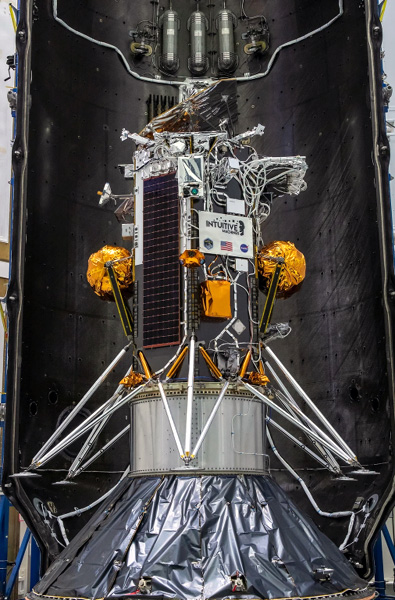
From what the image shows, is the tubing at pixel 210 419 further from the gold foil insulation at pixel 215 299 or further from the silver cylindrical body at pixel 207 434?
the gold foil insulation at pixel 215 299

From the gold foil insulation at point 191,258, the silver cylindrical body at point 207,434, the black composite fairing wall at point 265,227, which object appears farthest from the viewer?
the black composite fairing wall at point 265,227

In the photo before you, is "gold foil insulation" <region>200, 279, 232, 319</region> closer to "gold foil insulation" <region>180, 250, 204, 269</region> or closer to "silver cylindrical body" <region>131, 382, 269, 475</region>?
"gold foil insulation" <region>180, 250, 204, 269</region>

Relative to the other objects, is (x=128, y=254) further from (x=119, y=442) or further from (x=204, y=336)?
(x=119, y=442)

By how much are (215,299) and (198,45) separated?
524 cm

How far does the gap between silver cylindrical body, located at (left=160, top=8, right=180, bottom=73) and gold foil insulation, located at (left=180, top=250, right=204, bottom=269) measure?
4.68m

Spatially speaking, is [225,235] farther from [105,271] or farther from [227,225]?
[105,271]

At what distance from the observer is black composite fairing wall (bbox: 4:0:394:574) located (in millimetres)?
9297

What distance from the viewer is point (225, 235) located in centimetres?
886

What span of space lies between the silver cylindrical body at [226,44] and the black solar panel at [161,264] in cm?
350

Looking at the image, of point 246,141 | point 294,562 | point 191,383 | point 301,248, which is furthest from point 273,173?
point 294,562

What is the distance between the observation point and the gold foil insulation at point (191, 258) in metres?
8.34

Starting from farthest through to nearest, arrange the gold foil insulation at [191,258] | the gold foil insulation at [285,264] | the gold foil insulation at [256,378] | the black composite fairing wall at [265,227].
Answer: the black composite fairing wall at [265,227]
the gold foil insulation at [285,264]
the gold foil insulation at [256,378]
the gold foil insulation at [191,258]

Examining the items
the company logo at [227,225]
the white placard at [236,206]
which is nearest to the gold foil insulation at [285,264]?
the company logo at [227,225]

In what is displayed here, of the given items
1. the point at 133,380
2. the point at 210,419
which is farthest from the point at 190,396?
the point at 133,380
